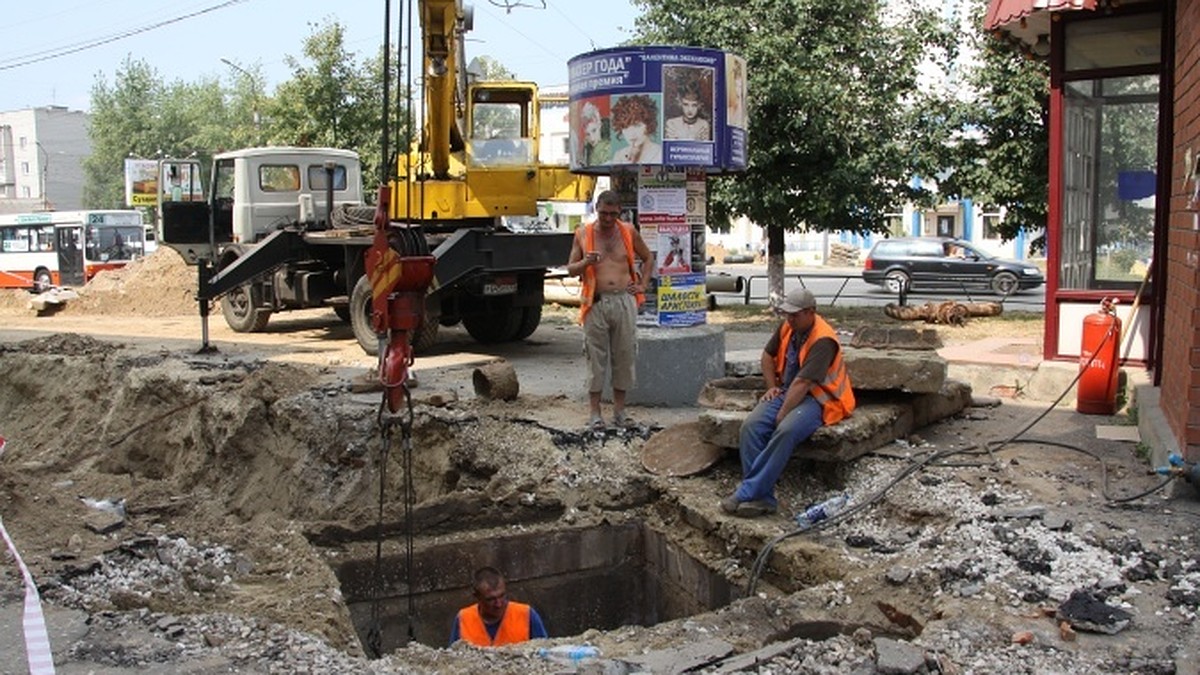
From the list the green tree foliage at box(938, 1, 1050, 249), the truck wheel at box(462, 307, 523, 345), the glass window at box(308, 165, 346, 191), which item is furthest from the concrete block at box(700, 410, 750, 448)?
the glass window at box(308, 165, 346, 191)

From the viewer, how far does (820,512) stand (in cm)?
699

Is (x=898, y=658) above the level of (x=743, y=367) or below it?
below

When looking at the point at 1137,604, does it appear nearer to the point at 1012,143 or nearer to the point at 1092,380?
the point at 1092,380

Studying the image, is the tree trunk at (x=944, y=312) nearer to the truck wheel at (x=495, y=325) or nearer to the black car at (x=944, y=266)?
the black car at (x=944, y=266)

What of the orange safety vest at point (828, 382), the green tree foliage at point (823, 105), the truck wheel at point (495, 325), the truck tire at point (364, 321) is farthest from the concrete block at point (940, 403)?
the green tree foliage at point (823, 105)

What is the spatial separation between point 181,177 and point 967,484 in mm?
14488

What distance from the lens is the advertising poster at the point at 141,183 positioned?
84.1ft

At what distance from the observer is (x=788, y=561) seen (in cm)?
661

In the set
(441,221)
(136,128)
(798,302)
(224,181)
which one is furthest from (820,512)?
(136,128)

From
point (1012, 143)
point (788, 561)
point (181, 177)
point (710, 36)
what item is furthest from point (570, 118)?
point (181, 177)

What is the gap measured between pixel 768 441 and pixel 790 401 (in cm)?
35

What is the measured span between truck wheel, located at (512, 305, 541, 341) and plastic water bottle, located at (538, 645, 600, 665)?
9.40m

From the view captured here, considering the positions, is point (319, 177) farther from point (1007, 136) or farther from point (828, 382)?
point (828, 382)

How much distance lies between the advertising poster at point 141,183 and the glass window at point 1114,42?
18800 mm
